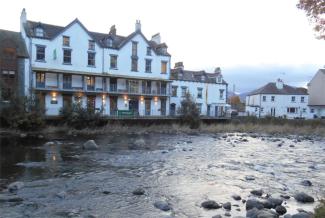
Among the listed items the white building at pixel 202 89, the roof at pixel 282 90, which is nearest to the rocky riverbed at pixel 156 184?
the white building at pixel 202 89

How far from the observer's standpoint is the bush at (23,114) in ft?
131

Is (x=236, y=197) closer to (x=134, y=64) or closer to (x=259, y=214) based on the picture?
(x=259, y=214)

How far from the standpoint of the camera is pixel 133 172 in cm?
1792

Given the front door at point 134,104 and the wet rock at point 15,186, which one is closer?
the wet rock at point 15,186

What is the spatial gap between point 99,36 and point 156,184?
47.6 m

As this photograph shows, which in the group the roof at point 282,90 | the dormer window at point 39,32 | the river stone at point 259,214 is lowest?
the river stone at point 259,214

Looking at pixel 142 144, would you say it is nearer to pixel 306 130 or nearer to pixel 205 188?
pixel 205 188

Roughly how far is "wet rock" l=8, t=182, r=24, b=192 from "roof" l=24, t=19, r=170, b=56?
40.5m

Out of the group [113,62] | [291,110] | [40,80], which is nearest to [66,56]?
[40,80]

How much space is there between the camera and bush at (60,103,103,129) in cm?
4456

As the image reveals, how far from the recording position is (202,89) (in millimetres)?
69188

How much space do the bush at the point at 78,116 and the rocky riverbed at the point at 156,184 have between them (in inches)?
747

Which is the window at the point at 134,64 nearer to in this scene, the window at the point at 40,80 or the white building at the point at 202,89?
the white building at the point at 202,89

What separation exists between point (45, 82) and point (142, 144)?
25749 mm
